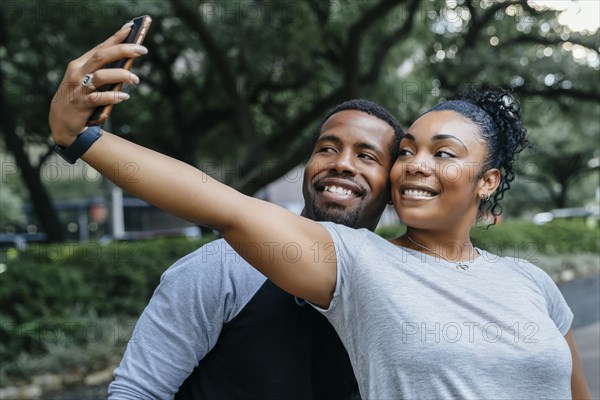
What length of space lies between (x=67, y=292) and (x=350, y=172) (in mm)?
5568

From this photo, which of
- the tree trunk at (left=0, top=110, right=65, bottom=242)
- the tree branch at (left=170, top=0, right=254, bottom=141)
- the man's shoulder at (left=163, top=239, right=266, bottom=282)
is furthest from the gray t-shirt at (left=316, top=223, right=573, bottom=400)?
the tree trunk at (left=0, top=110, right=65, bottom=242)

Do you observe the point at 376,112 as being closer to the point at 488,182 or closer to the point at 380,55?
the point at 488,182

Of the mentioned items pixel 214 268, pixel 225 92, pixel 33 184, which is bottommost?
pixel 33 184

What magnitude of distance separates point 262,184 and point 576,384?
783 centimetres

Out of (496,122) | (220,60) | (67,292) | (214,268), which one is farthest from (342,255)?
(220,60)

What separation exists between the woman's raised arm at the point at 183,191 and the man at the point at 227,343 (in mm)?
323

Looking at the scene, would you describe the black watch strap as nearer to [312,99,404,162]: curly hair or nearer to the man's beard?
the man's beard

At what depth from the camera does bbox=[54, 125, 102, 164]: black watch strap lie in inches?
53.4

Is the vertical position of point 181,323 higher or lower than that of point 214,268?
lower

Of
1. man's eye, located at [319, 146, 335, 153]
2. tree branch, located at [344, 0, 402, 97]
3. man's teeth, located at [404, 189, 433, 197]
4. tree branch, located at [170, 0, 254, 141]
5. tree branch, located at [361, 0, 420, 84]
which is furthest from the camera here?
tree branch, located at [361, 0, 420, 84]

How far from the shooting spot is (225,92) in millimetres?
11430

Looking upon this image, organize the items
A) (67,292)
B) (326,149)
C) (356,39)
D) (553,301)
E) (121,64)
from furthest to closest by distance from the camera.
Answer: (356,39) < (67,292) < (326,149) < (553,301) < (121,64)

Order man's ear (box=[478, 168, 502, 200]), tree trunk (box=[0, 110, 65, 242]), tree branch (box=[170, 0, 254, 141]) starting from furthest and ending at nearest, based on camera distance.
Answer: tree trunk (box=[0, 110, 65, 242])
tree branch (box=[170, 0, 254, 141])
man's ear (box=[478, 168, 502, 200])

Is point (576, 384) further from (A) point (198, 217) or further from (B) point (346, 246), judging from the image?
(A) point (198, 217)
